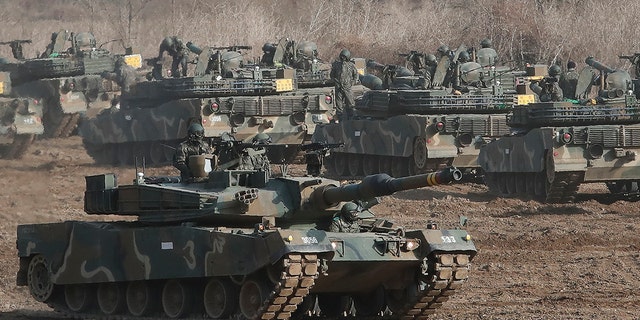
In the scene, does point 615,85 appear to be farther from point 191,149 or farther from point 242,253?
point 242,253

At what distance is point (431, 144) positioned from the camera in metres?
31.2

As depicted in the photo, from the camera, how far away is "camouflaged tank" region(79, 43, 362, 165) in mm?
34344

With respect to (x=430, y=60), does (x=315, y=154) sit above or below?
below

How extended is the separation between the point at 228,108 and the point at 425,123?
5.04 metres

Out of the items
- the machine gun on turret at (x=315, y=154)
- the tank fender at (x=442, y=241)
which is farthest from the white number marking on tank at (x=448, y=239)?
the machine gun on turret at (x=315, y=154)

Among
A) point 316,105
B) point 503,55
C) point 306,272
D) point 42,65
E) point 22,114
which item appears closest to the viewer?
point 306,272

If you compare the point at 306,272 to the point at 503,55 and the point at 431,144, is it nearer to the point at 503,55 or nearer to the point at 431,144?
the point at 431,144

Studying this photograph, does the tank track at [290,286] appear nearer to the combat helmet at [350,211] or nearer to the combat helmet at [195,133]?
the combat helmet at [350,211]

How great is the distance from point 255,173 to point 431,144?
45.8ft

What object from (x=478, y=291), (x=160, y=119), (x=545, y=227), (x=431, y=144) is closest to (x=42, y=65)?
(x=160, y=119)

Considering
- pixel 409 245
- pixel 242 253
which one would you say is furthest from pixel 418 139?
pixel 242 253

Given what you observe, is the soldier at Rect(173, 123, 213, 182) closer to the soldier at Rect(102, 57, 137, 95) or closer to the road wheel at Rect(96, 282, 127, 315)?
the road wheel at Rect(96, 282, 127, 315)

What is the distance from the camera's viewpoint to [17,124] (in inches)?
1510

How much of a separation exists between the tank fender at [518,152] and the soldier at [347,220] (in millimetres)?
11083
